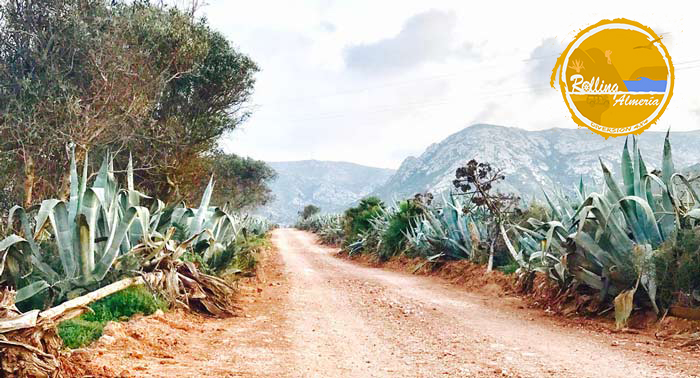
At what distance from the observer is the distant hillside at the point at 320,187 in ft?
479

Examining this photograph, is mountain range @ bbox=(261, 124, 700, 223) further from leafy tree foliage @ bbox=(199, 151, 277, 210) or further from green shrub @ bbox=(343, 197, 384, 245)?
green shrub @ bbox=(343, 197, 384, 245)

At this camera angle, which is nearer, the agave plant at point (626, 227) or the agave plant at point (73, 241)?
the agave plant at point (73, 241)

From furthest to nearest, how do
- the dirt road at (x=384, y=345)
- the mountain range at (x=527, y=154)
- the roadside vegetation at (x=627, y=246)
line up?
the mountain range at (x=527, y=154)
the roadside vegetation at (x=627, y=246)
the dirt road at (x=384, y=345)

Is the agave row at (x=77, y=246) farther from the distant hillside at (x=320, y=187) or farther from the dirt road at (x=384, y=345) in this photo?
the distant hillside at (x=320, y=187)

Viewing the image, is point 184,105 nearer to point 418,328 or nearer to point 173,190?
point 173,190

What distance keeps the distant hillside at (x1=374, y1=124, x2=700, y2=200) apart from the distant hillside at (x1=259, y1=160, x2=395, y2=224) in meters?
42.5

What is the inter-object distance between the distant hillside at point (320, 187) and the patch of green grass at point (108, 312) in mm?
122821

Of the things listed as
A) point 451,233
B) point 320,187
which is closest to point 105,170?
point 451,233

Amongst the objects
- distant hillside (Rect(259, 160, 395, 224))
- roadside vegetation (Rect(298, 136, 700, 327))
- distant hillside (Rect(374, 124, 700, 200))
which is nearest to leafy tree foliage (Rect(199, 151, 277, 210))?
roadside vegetation (Rect(298, 136, 700, 327))

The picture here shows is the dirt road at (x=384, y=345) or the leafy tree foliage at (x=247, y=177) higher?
the leafy tree foliage at (x=247, y=177)

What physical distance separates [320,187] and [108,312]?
163 metres

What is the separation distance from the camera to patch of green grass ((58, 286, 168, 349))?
412cm

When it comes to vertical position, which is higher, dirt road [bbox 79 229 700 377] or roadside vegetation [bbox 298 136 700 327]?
roadside vegetation [bbox 298 136 700 327]

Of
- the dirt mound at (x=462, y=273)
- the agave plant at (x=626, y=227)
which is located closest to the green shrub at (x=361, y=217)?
the dirt mound at (x=462, y=273)
